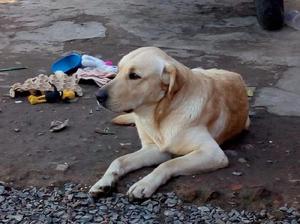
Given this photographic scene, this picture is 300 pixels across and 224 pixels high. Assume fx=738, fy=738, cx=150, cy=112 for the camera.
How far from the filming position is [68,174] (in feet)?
14.6

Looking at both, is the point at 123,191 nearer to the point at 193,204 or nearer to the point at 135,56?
the point at 193,204

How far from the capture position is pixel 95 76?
6164mm

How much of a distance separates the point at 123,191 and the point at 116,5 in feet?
17.8

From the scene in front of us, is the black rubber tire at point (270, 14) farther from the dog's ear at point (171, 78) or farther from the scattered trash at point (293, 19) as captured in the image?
the dog's ear at point (171, 78)

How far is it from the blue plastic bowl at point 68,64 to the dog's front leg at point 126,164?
2.06 metres

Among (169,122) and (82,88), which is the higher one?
(169,122)

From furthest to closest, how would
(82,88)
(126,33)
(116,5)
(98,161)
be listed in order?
1. (116,5)
2. (126,33)
3. (82,88)
4. (98,161)

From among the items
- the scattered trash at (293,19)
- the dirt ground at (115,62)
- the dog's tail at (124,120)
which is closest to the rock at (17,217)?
the dirt ground at (115,62)

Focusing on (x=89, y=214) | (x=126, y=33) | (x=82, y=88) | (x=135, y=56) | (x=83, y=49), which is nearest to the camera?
(x=89, y=214)

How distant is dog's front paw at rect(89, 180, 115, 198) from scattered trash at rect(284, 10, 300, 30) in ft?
15.0

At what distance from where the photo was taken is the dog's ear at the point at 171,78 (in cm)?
427

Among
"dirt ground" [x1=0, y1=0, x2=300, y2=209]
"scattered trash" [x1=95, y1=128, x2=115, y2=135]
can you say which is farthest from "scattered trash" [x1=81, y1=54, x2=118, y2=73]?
"scattered trash" [x1=95, y1=128, x2=115, y2=135]

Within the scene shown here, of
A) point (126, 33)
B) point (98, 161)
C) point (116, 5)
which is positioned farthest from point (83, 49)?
point (98, 161)

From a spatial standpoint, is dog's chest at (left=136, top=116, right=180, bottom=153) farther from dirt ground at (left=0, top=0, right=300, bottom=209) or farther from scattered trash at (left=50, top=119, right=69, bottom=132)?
scattered trash at (left=50, top=119, right=69, bottom=132)
